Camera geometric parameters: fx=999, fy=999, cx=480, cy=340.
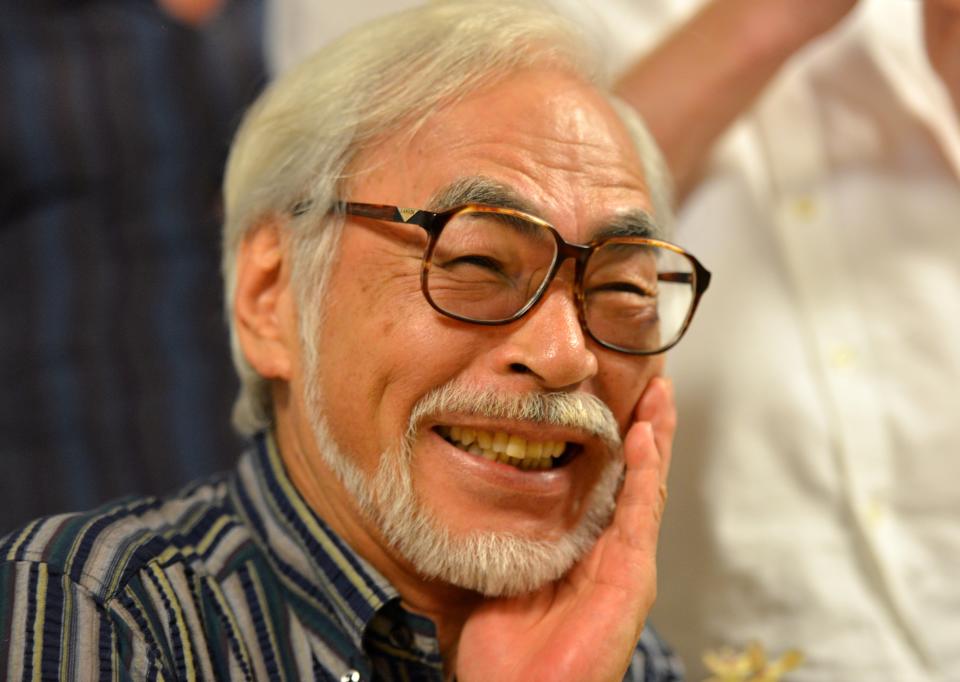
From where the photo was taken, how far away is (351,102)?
1424 millimetres

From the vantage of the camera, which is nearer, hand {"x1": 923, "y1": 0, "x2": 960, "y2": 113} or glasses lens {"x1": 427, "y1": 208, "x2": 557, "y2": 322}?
glasses lens {"x1": 427, "y1": 208, "x2": 557, "y2": 322}

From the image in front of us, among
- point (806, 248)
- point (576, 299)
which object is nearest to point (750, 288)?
point (806, 248)

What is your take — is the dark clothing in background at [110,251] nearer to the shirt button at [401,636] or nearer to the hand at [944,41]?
the shirt button at [401,636]

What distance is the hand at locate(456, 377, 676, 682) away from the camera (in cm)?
131

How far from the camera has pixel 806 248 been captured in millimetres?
2076

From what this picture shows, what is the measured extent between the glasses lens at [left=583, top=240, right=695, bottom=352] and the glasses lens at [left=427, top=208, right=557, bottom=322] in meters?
0.08

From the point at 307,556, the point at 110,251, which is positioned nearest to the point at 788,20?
the point at 307,556

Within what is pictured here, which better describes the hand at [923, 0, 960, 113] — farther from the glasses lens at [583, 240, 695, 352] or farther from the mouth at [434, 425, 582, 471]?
the mouth at [434, 425, 582, 471]

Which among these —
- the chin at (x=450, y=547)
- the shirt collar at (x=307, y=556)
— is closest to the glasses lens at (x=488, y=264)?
the chin at (x=450, y=547)

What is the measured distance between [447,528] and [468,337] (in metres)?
0.25

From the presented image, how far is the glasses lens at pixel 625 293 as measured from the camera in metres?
1.36

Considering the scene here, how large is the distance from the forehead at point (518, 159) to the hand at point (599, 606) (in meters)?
0.32

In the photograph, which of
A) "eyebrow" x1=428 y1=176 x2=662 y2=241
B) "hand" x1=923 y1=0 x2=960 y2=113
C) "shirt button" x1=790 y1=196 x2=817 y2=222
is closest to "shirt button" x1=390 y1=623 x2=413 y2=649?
"eyebrow" x1=428 y1=176 x2=662 y2=241

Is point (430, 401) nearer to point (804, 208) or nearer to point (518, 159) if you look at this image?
point (518, 159)
